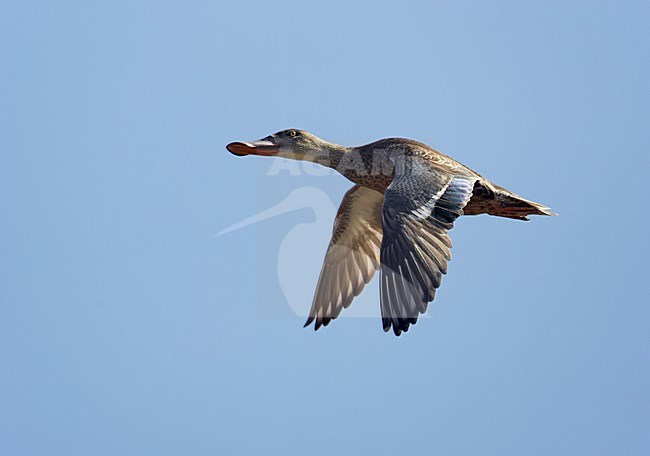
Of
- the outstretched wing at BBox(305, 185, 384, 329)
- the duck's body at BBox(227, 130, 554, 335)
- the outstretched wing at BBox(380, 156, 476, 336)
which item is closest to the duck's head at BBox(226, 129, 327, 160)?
the duck's body at BBox(227, 130, 554, 335)

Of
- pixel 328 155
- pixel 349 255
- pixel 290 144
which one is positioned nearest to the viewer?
pixel 328 155

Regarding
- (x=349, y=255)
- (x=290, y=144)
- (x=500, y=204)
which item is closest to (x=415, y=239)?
(x=500, y=204)

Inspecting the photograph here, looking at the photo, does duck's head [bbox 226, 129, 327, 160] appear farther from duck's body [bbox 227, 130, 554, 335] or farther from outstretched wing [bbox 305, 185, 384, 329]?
outstretched wing [bbox 305, 185, 384, 329]

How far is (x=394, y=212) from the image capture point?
13.0 meters

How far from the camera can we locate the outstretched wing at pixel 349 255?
1606 cm

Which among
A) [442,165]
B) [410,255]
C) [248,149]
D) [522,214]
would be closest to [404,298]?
[410,255]

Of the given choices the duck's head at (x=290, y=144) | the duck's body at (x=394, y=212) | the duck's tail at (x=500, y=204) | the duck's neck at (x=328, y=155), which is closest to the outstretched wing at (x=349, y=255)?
the duck's body at (x=394, y=212)

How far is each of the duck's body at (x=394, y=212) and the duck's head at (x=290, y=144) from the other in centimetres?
2

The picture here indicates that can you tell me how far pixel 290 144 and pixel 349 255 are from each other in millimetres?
1952

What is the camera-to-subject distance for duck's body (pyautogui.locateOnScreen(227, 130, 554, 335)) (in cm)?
1233

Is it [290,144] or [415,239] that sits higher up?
[290,144]

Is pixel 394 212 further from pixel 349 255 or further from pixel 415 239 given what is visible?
pixel 349 255

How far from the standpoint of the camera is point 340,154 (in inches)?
630

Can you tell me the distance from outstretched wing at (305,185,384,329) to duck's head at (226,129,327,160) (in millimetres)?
919
